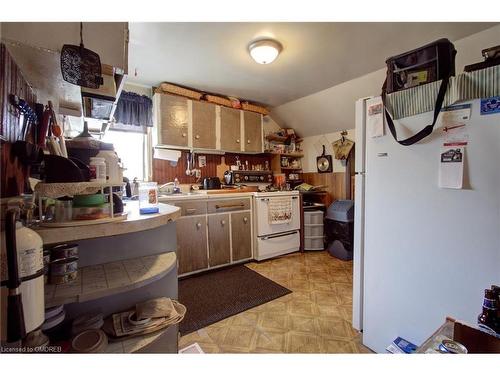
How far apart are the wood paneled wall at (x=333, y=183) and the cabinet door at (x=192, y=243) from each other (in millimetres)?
2130

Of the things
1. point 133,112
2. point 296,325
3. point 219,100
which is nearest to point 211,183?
point 219,100

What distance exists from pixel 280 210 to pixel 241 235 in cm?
62

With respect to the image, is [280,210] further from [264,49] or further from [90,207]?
[90,207]

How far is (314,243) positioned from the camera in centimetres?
342

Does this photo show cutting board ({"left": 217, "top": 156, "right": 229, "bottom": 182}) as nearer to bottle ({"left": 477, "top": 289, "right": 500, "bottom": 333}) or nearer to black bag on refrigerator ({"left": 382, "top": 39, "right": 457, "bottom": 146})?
black bag on refrigerator ({"left": 382, "top": 39, "right": 457, "bottom": 146})

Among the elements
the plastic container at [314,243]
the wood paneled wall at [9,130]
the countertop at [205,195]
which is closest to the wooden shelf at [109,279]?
the wood paneled wall at [9,130]

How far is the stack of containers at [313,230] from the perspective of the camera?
3.41 metres

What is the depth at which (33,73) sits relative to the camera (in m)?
0.95

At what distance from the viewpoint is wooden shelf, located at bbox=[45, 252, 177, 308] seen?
705mm

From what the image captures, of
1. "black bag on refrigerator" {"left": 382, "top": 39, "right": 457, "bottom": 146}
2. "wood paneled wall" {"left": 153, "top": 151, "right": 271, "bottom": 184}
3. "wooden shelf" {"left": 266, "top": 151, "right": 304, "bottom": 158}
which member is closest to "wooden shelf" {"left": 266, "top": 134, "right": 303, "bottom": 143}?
"wooden shelf" {"left": 266, "top": 151, "right": 304, "bottom": 158}

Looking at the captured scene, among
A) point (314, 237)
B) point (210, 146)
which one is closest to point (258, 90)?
point (210, 146)

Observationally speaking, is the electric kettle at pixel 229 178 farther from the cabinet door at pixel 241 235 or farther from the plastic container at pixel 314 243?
the plastic container at pixel 314 243
